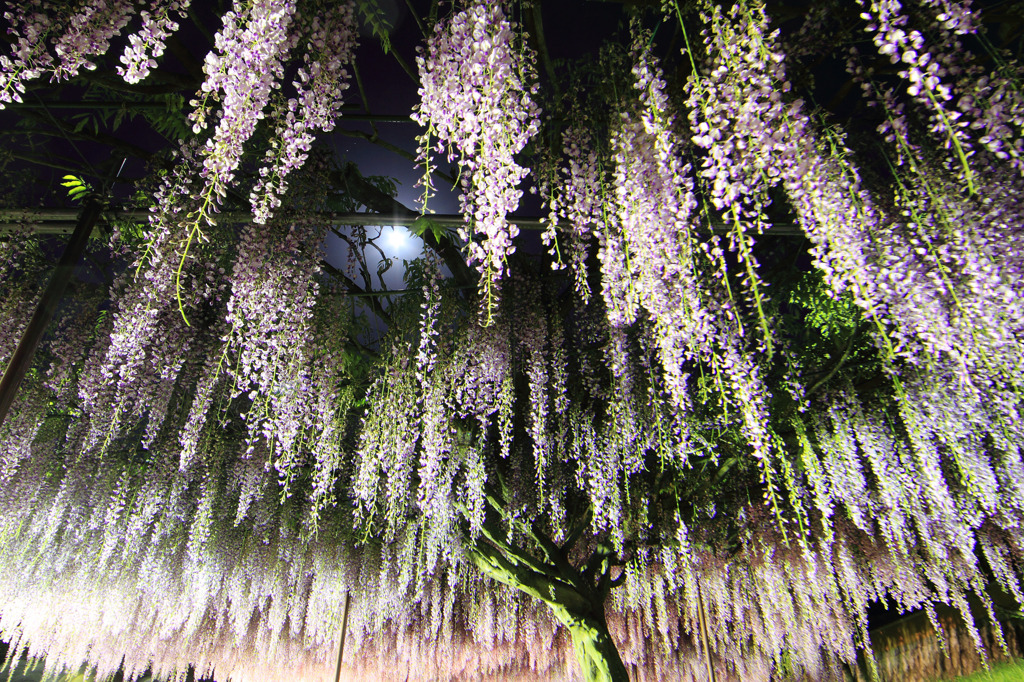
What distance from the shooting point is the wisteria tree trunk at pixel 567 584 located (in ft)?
14.6

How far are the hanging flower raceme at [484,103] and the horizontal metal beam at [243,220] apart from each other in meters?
0.49

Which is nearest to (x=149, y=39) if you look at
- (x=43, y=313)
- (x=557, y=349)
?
(x=43, y=313)

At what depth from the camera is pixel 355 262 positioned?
12.8 feet

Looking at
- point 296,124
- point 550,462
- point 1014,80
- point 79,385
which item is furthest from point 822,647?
point 79,385

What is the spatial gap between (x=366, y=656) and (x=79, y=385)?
674cm

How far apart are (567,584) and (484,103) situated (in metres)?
4.29

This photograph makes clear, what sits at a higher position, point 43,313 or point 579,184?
point 579,184

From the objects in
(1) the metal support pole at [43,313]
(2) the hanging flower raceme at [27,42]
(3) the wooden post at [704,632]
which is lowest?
(3) the wooden post at [704,632]

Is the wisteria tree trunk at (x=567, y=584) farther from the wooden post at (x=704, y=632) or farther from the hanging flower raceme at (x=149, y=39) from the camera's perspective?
the hanging flower raceme at (x=149, y=39)

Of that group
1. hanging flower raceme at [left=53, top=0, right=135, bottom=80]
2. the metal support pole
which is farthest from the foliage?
the metal support pole

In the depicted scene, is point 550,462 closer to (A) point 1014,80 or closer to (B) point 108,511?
(A) point 1014,80

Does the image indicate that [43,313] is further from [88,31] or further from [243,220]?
[88,31]

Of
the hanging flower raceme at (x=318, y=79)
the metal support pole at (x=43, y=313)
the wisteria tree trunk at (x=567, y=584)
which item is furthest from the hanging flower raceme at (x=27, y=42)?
the wisteria tree trunk at (x=567, y=584)

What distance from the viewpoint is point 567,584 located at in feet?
15.6
